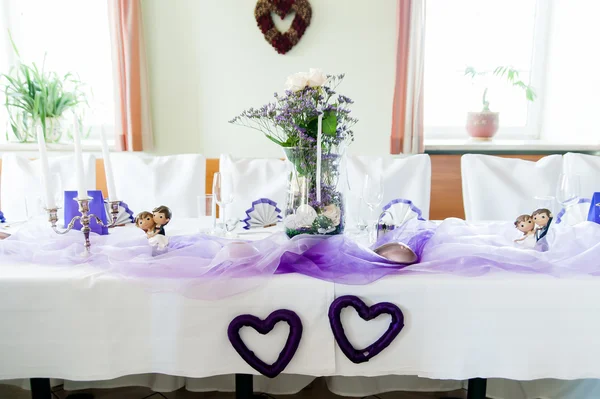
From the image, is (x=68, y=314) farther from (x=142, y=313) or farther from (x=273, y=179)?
(x=273, y=179)

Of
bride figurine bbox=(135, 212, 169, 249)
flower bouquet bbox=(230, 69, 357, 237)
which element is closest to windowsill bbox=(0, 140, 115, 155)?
bride figurine bbox=(135, 212, 169, 249)

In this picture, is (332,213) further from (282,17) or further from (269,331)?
(282,17)

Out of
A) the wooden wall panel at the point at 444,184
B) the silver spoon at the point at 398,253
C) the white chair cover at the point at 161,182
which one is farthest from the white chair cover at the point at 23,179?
the silver spoon at the point at 398,253

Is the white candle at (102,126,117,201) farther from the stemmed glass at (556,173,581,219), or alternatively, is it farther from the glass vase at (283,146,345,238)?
the stemmed glass at (556,173,581,219)

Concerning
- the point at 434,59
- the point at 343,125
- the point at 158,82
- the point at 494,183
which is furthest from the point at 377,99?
the point at 343,125

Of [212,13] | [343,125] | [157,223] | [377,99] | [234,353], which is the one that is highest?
[212,13]

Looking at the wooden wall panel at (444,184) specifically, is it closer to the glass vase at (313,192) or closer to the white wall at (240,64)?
the white wall at (240,64)

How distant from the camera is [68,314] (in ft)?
2.76

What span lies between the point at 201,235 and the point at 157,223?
155 millimetres

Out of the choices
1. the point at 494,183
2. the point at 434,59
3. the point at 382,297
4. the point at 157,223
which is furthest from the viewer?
the point at 434,59

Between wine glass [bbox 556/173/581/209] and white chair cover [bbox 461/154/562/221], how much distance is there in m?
0.45

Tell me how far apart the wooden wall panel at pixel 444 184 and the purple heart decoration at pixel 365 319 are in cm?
194

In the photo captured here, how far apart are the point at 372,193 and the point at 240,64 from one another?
5.98 feet

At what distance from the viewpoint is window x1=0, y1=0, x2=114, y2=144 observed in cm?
283
